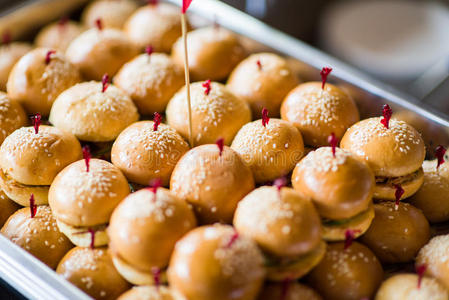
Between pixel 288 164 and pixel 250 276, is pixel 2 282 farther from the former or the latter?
pixel 288 164

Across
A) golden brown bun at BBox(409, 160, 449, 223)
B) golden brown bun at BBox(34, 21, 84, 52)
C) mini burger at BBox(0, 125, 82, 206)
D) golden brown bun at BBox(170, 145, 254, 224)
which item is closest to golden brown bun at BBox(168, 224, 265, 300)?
golden brown bun at BBox(170, 145, 254, 224)

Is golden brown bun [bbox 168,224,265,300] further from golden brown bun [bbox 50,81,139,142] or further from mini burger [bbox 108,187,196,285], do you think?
golden brown bun [bbox 50,81,139,142]

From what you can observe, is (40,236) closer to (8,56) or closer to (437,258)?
(8,56)

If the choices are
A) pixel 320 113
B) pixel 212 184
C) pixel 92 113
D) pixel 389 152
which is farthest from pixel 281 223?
pixel 92 113

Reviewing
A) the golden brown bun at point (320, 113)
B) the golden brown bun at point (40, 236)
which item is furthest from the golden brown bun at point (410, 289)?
the golden brown bun at point (40, 236)

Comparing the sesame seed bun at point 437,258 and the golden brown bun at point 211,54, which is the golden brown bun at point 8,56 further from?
the sesame seed bun at point 437,258

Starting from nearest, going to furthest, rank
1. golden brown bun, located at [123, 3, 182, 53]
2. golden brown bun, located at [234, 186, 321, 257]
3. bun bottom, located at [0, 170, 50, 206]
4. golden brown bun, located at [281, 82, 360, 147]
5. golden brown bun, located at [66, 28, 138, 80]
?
golden brown bun, located at [234, 186, 321, 257] < bun bottom, located at [0, 170, 50, 206] < golden brown bun, located at [281, 82, 360, 147] < golden brown bun, located at [66, 28, 138, 80] < golden brown bun, located at [123, 3, 182, 53]
